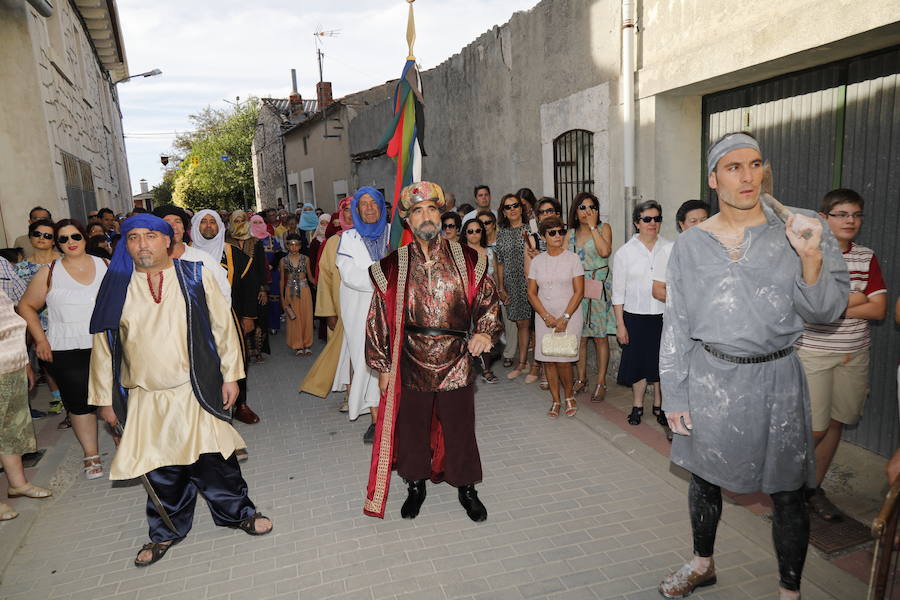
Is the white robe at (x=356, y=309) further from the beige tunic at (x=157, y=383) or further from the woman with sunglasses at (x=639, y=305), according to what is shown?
the woman with sunglasses at (x=639, y=305)

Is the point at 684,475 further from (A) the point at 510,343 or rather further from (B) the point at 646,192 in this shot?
(A) the point at 510,343

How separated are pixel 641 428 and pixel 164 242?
3.99 meters

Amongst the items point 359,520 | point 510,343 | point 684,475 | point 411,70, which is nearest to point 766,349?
point 684,475

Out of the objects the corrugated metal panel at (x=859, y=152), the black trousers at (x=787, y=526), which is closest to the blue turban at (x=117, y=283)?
the black trousers at (x=787, y=526)

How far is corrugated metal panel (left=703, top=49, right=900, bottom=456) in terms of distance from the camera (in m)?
4.02

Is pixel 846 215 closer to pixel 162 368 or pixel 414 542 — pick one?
pixel 414 542

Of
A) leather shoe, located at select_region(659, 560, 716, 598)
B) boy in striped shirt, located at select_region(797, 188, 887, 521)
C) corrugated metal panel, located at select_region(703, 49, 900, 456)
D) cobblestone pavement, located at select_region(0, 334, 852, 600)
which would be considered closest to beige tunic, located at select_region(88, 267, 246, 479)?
cobblestone pavement, located at select_region(0, 334, 852, 600)

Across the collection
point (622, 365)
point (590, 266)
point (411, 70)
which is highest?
point (411, 70)

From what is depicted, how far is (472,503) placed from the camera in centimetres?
380

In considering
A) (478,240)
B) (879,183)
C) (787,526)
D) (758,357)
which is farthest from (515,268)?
(787,526)

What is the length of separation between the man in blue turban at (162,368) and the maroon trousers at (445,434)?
107 cm

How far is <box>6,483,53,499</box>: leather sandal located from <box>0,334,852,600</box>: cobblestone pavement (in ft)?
0.37

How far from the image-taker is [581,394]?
6133mm

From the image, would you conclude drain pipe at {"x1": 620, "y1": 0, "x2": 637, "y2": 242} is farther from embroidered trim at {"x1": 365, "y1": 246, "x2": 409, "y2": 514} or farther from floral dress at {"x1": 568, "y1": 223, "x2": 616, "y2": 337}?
embroidered trim at {"x1": 365, "y1": 246, "x2": 409, "y2": 514}
